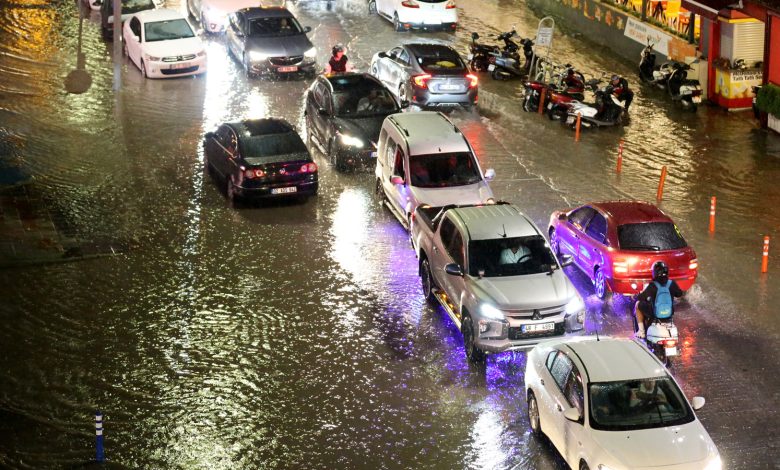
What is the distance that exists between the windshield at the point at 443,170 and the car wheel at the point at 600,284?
3.64m

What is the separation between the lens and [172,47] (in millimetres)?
32375

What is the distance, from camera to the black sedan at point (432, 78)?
96.0 feet

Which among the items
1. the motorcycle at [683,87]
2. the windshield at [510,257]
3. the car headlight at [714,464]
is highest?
the windshield at [510,257]

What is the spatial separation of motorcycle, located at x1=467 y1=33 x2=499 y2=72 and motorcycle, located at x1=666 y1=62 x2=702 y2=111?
5.17 metres

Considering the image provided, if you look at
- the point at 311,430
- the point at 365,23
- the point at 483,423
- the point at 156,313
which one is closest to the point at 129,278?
the point at 156,313

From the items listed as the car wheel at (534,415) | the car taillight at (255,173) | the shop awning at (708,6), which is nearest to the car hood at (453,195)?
the car taillight at (255,173)

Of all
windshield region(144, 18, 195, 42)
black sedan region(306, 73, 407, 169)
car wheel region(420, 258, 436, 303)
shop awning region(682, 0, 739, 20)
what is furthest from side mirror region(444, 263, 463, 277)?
windshield region(144, 18, 195, 42)

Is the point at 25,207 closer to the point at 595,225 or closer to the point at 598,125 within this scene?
the point at 595,225

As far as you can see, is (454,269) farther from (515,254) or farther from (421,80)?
(421,80)

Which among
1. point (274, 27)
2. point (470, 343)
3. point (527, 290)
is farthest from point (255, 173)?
point (274, 27)

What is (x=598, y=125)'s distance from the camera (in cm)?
2856

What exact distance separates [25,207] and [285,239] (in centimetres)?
506

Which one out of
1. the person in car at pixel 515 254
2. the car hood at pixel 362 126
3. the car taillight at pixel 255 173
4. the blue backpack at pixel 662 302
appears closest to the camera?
the blue backpack at pixel 662 302

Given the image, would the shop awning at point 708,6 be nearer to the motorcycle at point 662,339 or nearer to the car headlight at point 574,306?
the car headlight at point 574,306
